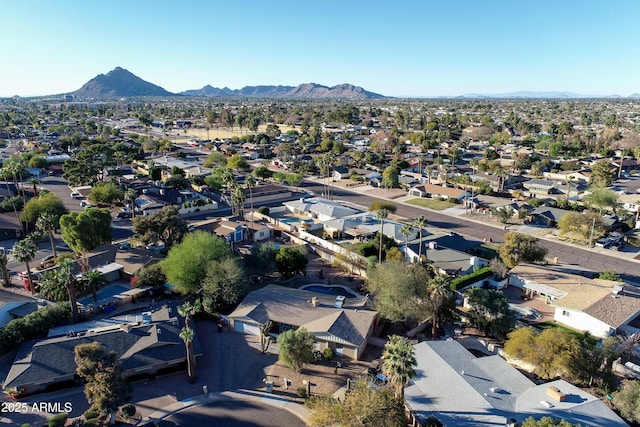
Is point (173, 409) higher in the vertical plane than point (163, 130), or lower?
lower

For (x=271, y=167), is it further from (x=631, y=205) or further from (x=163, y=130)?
(x=163, y=130)

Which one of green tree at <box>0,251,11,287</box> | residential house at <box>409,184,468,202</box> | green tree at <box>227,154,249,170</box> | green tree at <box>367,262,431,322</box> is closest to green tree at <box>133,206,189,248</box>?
green tree at <box>0,251,11,287</box>

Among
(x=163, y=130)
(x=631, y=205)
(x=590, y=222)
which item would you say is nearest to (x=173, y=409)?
(x=590, y=222)

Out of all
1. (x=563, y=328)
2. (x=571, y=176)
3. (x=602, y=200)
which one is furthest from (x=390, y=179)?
(x=563, y=328)

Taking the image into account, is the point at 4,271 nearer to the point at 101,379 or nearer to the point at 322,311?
the point at 101,379

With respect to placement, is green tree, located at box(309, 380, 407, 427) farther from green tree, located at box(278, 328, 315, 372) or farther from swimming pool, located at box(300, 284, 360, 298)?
swimming pool, located at box(300, 284, 360, 298)
